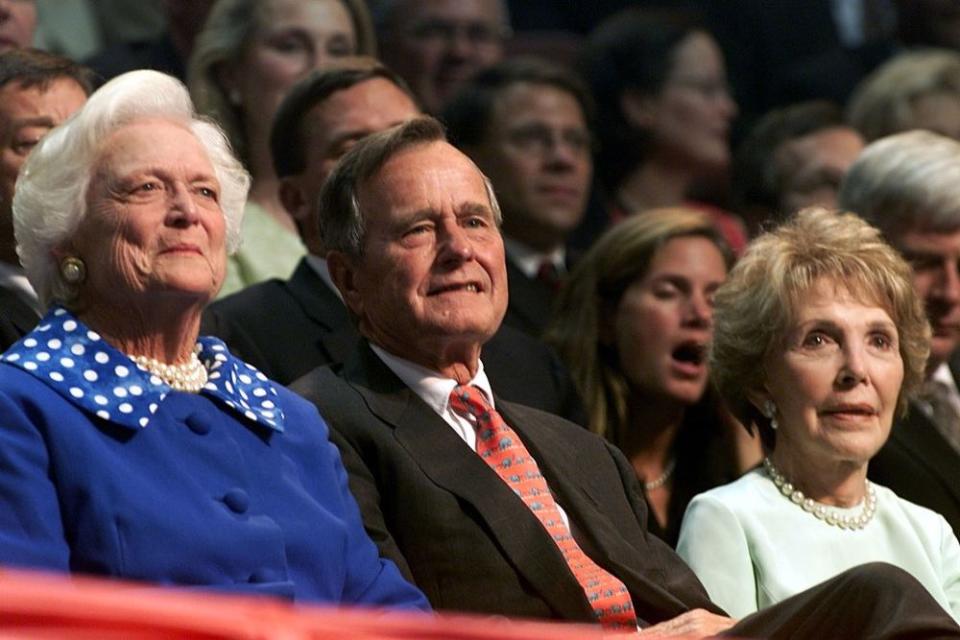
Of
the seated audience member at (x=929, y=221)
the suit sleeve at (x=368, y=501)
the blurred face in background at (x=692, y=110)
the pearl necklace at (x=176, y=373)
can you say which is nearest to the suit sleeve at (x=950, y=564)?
the seated audience member at (x=929, y=221)

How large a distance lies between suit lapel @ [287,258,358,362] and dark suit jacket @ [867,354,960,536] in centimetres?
112

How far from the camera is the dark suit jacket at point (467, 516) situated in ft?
9.84

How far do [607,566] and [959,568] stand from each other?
0.78 m

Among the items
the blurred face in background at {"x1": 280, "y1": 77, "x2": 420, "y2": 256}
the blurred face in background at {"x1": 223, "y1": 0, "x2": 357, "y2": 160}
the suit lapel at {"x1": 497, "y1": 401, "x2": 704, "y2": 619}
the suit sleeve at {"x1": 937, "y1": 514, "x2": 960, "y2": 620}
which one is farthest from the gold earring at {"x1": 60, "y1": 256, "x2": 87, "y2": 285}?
the blurred face in background at {"x1": 223, "y1": 0, "x2": 357, "y2": 160}

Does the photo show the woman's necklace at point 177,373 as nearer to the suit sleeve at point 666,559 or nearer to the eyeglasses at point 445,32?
the suit sleeve at point 666,559

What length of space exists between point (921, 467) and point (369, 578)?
5.28 feet

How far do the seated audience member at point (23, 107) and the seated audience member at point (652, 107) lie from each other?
2455mm

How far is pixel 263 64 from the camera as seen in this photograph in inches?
197

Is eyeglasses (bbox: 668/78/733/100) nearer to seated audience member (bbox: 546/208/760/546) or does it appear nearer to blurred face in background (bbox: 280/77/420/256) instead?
seated audience member (bbox: 546/208/760/546)

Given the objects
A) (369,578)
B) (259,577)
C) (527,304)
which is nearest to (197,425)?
(259,577)

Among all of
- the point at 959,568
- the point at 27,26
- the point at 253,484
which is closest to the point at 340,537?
A: the point at 253,484

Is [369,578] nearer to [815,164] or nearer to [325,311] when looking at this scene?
[325,311]

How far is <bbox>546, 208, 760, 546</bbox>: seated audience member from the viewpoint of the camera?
447 centimetres

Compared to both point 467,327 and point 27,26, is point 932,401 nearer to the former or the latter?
point 467,327
